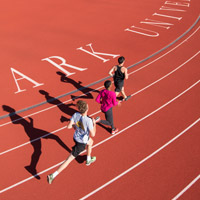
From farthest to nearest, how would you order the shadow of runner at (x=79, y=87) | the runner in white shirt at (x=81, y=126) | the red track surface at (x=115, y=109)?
the shadow of runner at (x=79, y=87) < the red track surface at (x=115, y=109) < the runner in white shirt at (x=81, y=126)

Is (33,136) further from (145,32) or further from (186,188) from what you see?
(145,32)

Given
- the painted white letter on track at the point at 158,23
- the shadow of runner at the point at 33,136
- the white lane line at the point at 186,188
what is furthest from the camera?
the painted white letter on track at the point at 158,23

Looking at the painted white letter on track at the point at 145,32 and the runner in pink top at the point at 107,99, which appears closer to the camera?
the runner in pink top at the point at 107,99

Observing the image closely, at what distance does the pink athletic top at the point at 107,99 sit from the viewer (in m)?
6.11

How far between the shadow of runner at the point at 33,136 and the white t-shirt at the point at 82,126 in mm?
1441

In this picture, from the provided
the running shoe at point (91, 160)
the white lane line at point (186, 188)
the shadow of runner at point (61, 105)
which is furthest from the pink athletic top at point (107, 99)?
the white lane line at point (186, 188)

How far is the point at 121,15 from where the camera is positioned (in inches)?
650

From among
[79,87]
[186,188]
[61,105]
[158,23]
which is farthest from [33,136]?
[158,23]

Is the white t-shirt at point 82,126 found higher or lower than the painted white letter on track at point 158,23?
lower

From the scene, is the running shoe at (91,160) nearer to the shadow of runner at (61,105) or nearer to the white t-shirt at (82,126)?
the white t-shirt at (82,126)

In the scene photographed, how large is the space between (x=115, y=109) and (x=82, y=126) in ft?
10.5

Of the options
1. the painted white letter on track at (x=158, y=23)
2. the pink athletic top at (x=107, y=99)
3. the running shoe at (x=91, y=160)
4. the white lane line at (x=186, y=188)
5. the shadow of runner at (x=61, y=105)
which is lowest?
the white lane line at (x=186, y=188)

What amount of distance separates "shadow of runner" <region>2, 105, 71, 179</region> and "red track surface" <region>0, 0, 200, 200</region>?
0.23 feet

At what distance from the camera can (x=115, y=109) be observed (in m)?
8.00
